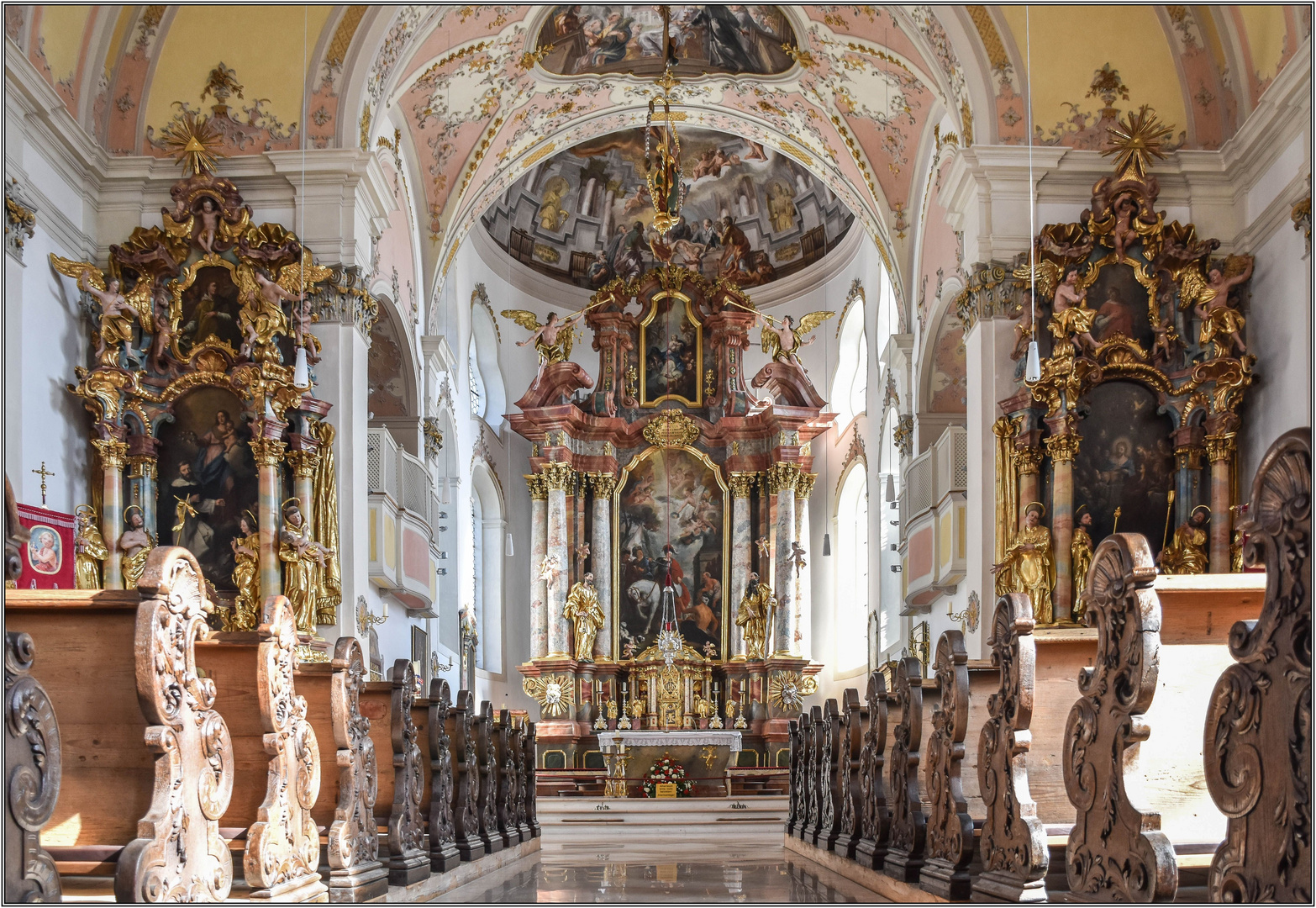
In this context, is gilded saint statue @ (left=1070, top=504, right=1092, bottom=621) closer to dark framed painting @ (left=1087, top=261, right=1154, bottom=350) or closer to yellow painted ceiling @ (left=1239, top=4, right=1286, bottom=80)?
dark framed painting @ (left=1087, top=261, right=1154, bottom=350)

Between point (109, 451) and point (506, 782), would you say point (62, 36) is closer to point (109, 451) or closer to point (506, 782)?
point (109, 451)

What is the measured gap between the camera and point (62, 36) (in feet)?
39.7

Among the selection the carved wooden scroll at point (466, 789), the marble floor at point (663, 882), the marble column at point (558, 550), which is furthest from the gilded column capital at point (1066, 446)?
the marble column at point (558, 550)

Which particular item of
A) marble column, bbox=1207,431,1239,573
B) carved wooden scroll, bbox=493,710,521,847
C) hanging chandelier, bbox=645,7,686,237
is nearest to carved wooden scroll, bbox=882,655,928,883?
carved wooden scroll, bbox=493,710,521,847

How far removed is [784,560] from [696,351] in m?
3.46

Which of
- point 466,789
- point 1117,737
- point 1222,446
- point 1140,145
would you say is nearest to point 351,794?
point 466,789

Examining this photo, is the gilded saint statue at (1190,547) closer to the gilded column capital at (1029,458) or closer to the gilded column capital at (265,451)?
the gilded column capital at (1029,458)

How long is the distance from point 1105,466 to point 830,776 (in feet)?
15.3

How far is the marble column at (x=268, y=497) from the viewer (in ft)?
40.5

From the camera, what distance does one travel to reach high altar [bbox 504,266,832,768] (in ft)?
66.3

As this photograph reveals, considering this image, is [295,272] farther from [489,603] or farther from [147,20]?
[489,603]

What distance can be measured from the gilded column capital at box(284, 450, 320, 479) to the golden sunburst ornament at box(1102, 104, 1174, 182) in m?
7.60

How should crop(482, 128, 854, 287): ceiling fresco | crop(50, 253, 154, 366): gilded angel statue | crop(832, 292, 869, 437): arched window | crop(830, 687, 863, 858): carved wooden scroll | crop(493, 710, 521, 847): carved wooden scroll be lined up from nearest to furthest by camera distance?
crop(830, 687, 863, 858): carved wooden scroll → crop(493, 710, 521, 847): carved wooden scroll → crop(50, 253, 154, 366): gilded angel statue → crop(482, 128, 854, 287): ceiling fresco → crop(832, 292, 869, 437): arched window

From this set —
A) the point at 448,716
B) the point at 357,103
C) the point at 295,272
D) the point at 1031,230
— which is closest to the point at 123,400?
the point at 295,272
